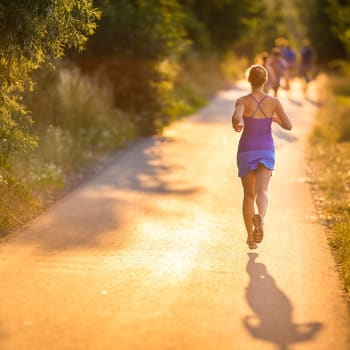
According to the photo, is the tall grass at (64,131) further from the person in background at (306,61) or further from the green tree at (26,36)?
the person in background at (306,61)

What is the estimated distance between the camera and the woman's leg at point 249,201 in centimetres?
862

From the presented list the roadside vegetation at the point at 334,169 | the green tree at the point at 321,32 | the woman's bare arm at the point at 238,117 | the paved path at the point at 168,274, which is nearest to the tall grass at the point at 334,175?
the roadside vegetation at the point at 334,169

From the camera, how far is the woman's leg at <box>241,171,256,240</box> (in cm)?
862

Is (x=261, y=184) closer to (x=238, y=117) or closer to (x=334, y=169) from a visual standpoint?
(x=238, y=117)

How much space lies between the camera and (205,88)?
1405 inches

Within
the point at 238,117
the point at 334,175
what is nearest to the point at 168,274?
the point at 238,117

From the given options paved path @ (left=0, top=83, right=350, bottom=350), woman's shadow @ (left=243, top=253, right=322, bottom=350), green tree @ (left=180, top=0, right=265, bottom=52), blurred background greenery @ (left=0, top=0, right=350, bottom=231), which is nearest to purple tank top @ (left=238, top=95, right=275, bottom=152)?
paved path @ (left=0, top=83, right=350, bottom=350)

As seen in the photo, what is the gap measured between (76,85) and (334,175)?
5363 millimetres

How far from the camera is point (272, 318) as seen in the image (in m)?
6.40

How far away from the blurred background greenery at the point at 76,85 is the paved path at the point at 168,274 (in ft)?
2.60

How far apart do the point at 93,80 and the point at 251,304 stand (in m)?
12.2

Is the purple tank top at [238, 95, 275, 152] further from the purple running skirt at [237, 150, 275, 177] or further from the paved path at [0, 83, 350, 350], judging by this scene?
the paved path at [0, 83, 350, 350]

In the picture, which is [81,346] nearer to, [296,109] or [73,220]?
[73,220]

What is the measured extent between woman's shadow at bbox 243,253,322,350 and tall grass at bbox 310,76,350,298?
0.71 meters
